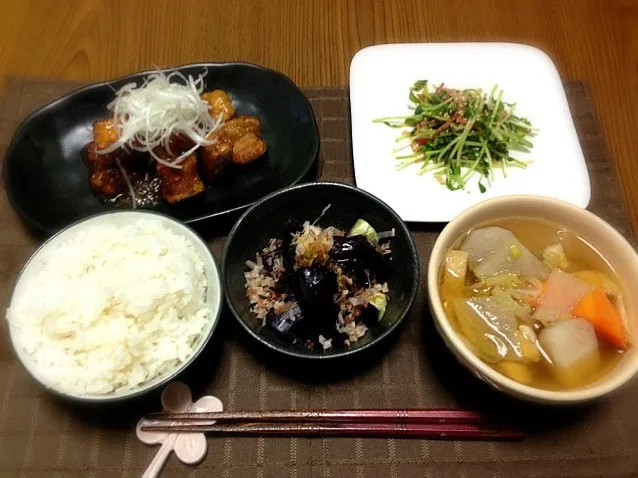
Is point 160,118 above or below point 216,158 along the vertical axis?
above

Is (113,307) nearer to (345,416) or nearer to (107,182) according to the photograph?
(107,182)

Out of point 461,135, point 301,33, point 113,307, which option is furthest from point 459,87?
point 113,307

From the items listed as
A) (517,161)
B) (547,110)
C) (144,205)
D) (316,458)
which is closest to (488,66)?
(547,110)

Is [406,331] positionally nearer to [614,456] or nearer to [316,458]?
[316,458]

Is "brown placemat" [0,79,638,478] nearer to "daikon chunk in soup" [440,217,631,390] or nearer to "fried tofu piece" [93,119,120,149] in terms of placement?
"daikon chunk in soup" [440,217,631,390]

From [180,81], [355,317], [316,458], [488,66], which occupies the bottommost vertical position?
[316,458]

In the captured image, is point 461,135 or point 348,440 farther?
point 461,135

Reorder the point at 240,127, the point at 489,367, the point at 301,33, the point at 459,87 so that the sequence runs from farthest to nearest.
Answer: the point at 301,33
the point at 459,87
the point at 240,127
the point at 489,367
